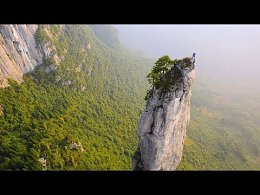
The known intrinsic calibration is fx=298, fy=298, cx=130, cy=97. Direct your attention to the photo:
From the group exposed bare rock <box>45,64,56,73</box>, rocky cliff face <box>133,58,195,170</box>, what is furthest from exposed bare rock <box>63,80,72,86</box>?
rocky cliff face <box>133,58,195,170</box>

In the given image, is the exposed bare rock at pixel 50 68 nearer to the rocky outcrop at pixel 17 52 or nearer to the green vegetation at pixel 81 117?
the green vegetation at pixel 81 117

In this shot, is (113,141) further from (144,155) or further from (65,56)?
(144,155)

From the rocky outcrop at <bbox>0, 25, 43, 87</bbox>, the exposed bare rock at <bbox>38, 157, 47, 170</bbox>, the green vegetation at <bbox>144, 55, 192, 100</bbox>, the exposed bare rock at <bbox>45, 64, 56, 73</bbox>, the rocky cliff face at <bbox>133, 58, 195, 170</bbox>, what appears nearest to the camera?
the green vegetation at <bbox>144, 55, 192, 100</bbox>

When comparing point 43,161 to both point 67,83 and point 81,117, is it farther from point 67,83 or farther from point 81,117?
point 67,83

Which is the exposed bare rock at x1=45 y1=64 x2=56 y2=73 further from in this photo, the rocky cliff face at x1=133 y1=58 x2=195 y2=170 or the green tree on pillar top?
the green tree on pillar top

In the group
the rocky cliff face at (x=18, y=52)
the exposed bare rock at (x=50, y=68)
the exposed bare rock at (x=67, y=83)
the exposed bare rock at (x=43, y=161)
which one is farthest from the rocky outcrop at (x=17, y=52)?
the exposed bare rock at (x=43, y=161)
